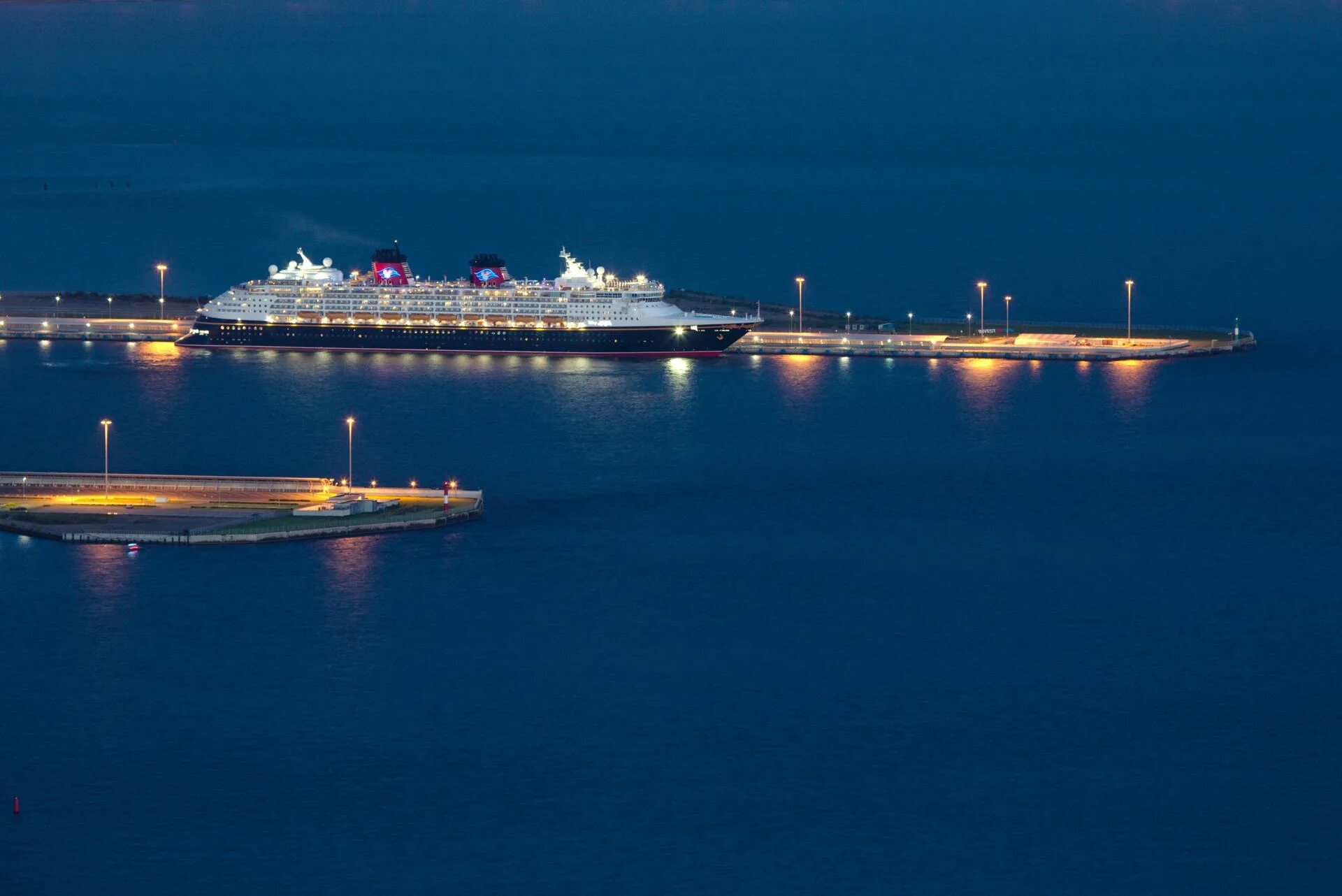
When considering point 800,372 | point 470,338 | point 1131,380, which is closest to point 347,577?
point 800,372

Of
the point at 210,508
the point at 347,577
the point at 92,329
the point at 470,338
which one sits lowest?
the point at 347,577

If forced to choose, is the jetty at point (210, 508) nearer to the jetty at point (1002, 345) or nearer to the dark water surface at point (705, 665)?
the dark water surface at point (705, 665)

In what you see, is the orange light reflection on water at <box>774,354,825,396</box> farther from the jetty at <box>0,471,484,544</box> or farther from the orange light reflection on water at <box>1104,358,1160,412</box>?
the jetty at <box>0,471,484,544</box>

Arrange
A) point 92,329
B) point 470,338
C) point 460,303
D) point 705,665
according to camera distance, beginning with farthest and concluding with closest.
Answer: point 460,303 → point 92,329 → point 470,338 → point 705,665

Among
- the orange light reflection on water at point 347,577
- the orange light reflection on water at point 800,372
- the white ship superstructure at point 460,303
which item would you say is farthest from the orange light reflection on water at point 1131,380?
the orange light reflection on water at point 347,577

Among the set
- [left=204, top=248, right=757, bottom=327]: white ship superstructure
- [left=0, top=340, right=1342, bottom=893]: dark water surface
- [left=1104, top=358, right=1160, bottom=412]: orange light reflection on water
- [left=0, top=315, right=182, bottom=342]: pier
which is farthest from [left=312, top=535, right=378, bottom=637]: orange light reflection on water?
[left=0, top=315, right=182, bottom=342]: pier

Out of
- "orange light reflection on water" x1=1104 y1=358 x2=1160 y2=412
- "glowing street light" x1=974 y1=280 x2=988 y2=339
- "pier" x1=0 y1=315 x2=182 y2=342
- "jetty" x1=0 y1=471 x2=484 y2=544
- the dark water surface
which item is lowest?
the dark water surface

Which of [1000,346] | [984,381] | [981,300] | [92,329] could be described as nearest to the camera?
[984,381]

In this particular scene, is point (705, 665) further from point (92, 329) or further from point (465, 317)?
point (92, 329)
